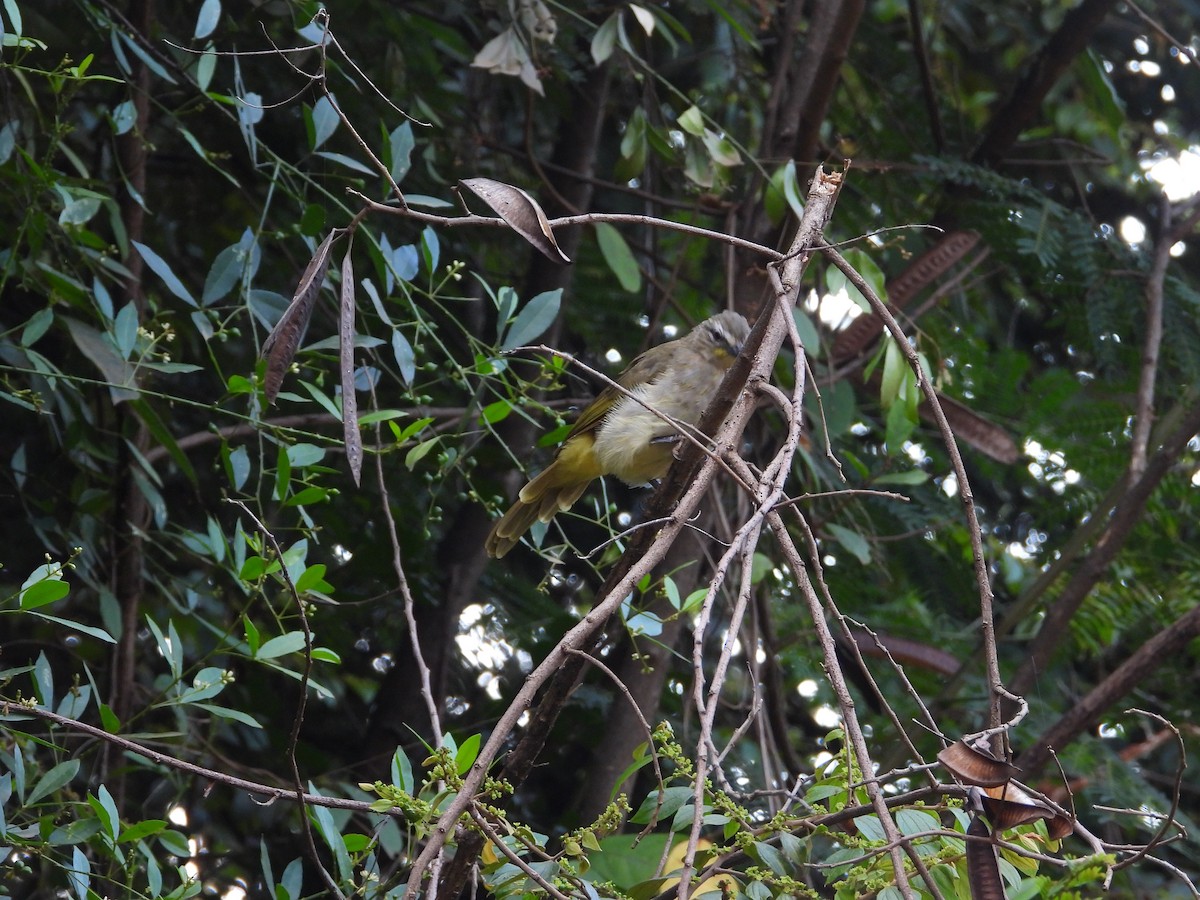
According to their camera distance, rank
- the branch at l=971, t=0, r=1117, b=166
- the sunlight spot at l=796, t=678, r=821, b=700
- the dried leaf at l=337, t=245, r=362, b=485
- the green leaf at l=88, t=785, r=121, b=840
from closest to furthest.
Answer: the dried leaf at l=337, t=245, r=362, b=485, the green leaf at l=88, t=785, r=121, b=840, the branch at l=971, t=0, r=1117, b=166, the sunlight spot at l=796, t=678, r=821, b=700

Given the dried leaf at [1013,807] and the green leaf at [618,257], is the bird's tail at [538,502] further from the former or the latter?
the dried leaf at [1013,807]

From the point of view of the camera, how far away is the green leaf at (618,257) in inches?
123

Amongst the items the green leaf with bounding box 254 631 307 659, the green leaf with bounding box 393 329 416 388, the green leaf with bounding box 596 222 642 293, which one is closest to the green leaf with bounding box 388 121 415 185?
the green leaf with bounding box 393 329 416 388

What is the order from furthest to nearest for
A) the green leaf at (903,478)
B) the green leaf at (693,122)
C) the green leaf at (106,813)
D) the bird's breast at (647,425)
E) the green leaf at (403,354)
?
the bird's breast at (647,425) → the green leaf at (903,478) → the green leaf at (693,122) → the green leaf at (403,354) → the green leaf at (106,813)

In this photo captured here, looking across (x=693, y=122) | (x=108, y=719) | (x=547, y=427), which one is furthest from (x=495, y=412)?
(x=547, y=427)

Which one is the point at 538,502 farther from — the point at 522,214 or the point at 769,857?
the point at 522,214

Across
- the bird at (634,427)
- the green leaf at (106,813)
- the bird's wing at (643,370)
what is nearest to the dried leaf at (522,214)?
the green leaf at (106,813)

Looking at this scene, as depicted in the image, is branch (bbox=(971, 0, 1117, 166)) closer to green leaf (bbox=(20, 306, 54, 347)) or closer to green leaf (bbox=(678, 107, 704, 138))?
green leaf (bbox=(678, 107, 704, 138))

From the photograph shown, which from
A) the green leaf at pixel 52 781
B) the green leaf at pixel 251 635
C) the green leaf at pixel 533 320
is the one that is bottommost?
the green leaf at pixel 52 781

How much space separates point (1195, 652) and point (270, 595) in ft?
9.08

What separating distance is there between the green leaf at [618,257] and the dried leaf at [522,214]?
1.83m

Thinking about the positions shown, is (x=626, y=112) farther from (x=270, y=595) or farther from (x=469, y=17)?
(x=270, y=595)

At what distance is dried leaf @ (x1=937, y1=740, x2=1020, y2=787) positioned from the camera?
1074 mm

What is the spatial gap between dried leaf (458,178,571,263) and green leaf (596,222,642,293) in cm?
183
